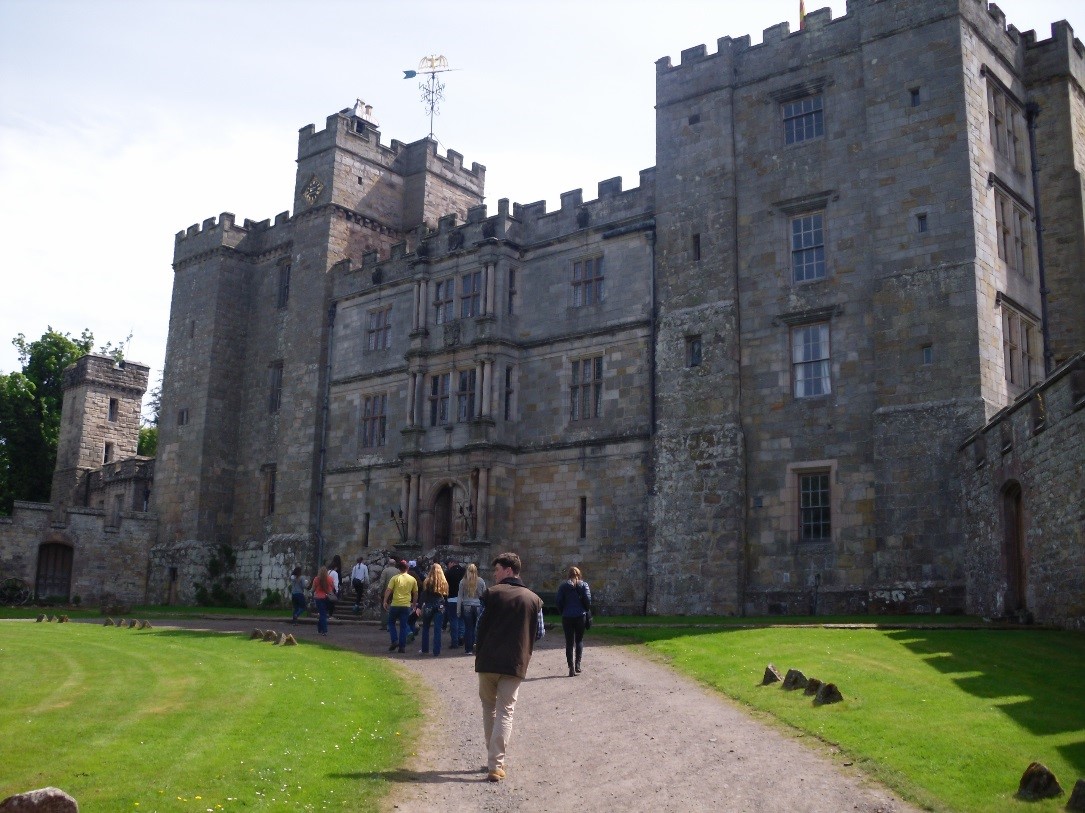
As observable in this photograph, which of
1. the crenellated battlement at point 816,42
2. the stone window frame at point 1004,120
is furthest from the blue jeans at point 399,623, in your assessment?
the stone window frame at point 1004,120

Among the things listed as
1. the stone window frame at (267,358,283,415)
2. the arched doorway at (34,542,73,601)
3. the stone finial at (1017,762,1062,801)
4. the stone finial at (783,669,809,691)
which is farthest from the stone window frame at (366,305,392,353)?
the stone finial at (1017,762,1062,801)

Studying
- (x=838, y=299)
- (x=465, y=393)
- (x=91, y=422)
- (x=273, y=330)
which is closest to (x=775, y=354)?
(x=838, y=299)

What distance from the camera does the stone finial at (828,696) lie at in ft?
43.0

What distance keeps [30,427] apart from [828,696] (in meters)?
53.5

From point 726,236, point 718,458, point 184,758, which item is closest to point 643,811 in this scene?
point 184,758

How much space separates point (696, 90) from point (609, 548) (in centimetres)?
1330

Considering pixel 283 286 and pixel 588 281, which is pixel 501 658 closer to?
pixel 588 281

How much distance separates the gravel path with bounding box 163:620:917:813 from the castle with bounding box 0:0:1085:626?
790cm

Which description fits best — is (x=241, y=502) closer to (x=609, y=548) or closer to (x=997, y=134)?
(x=609, y=548)

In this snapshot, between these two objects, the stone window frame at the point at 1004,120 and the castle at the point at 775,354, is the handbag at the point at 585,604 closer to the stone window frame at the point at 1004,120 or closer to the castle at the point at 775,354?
the castle at the point at 775,354

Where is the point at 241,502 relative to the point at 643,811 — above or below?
above

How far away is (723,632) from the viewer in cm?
2173

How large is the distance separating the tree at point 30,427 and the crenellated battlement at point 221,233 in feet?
47.3

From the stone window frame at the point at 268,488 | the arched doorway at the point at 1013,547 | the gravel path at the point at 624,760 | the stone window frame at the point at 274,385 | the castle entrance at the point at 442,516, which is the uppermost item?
the stone window frame at the point at 274,385
